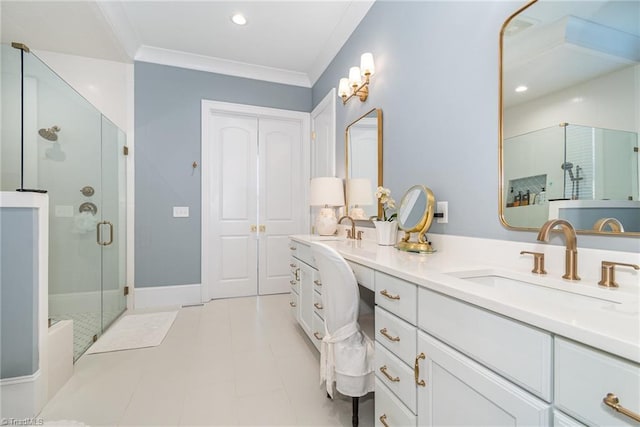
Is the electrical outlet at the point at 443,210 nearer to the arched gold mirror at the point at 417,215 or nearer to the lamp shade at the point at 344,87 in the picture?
the arched gold mirror at the point at 417,215

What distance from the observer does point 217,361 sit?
2006mm

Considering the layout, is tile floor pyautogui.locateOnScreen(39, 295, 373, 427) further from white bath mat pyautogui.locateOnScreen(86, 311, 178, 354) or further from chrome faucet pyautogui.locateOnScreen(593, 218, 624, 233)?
chrome faucet pyautogui.locateOnScreen(593, 218, 624, 233)

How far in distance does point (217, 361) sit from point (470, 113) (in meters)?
2.24

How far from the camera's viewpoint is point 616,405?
0.48 m

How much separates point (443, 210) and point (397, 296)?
0.73m

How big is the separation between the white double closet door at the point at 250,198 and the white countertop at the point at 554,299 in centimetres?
252

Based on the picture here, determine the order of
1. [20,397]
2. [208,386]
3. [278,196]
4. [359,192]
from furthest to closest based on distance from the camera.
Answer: [278,196], [359,192], [208,386], [20,397]

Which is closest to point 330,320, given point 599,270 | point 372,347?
point 372,347

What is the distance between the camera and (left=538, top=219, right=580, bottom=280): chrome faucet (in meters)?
0.93

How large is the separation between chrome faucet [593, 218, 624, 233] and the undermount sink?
20 centimetres

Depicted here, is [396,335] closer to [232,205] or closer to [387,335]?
[387,335]

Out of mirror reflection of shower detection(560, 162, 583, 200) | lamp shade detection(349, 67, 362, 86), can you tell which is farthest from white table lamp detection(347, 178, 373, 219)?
mirror reflection of shower detection(560, 162, 583, 200)

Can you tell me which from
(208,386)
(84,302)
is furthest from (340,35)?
(84,302)

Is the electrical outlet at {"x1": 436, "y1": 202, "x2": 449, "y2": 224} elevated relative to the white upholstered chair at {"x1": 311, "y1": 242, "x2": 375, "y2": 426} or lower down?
elevated
